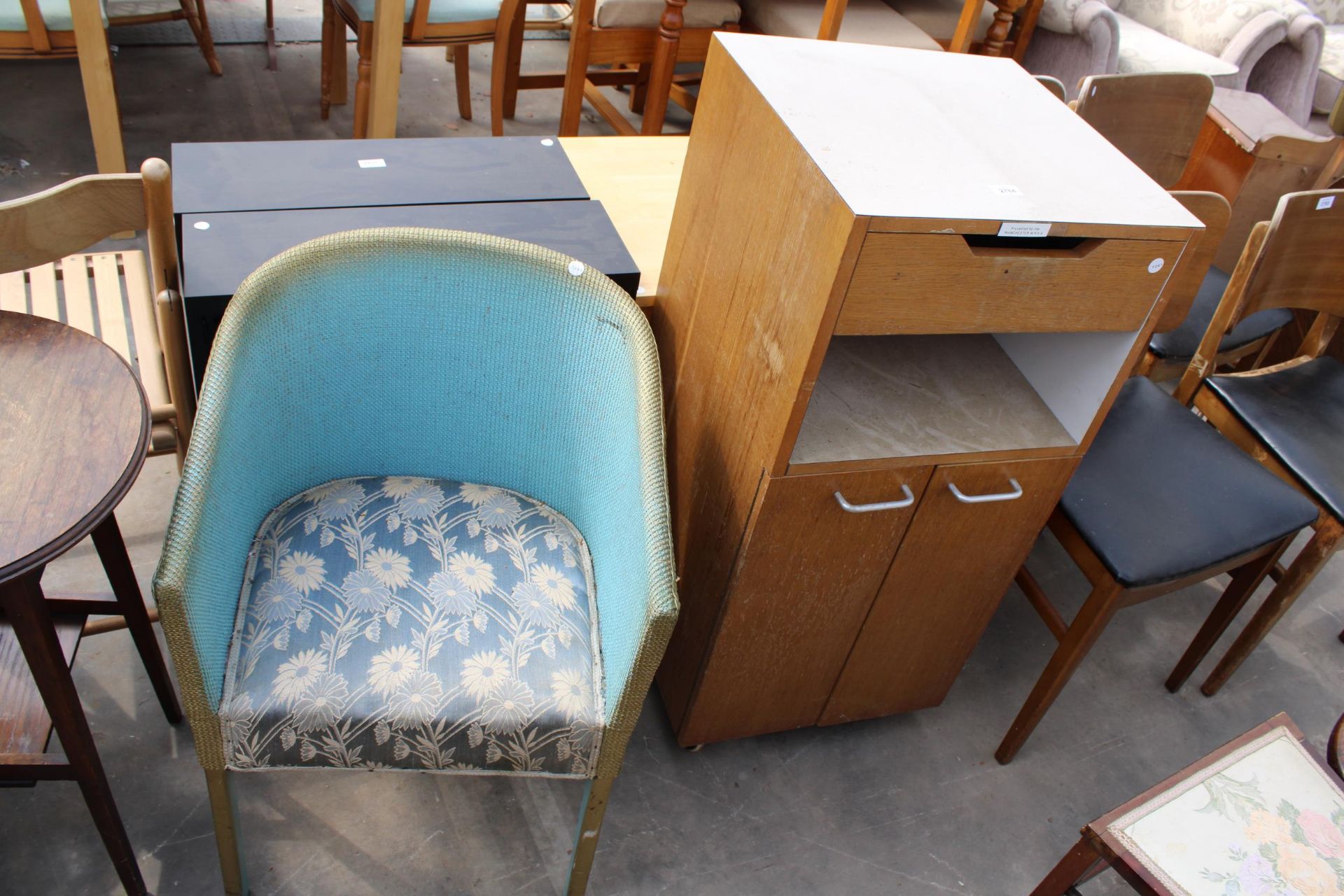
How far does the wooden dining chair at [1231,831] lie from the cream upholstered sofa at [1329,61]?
347cm

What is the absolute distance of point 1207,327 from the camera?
2.13 m

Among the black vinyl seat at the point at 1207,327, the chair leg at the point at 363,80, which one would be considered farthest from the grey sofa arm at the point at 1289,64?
the chair leg at the point at 363,80

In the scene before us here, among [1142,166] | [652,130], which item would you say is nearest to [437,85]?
[652,130]

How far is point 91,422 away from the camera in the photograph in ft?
3.76

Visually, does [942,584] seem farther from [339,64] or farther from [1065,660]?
[339,64]

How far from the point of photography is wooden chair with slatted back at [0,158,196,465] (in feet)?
4.15

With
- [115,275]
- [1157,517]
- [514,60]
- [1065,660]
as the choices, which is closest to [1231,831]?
[1065,660]

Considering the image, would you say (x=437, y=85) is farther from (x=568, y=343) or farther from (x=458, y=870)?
(x=458, y=870)

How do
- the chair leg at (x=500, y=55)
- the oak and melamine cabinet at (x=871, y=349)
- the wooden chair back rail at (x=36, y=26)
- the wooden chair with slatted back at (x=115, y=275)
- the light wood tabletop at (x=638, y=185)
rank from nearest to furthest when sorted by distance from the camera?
the oak and melamine cabinet at (x=871, y=349), the wooden chair with slatted back at (x=115, y=275), the light wood tabletop at (x=638, y=185), the wooden chair back rail at (x=36, y=26), the chair leg at (x=500, y=55)

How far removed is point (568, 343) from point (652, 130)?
6.47 feet

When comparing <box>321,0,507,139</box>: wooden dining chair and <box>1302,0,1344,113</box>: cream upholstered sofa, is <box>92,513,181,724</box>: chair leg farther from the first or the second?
<box>1302,0,1344,113</box>: cream upholstered sofa

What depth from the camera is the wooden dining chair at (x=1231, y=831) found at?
48.4 inches

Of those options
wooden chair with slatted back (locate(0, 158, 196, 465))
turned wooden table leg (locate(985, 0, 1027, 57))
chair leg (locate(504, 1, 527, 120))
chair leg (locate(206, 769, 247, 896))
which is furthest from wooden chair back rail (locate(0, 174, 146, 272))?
turned wooden table leg (locate(985, 0, 1027, 57))

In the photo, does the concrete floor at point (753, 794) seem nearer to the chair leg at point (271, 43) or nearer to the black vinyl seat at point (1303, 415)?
the black vinyl seat at point (1303, 415)
